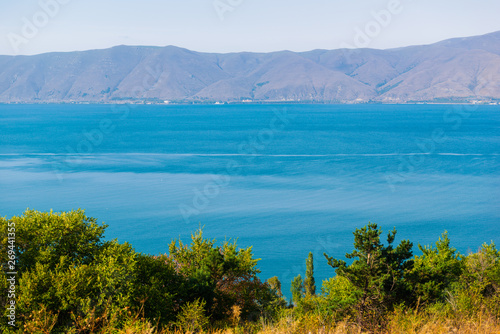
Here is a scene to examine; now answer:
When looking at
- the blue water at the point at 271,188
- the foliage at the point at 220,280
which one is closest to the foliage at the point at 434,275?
the foliage at the point at 220,280

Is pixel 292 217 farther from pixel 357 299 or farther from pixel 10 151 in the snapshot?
pixel 10 151

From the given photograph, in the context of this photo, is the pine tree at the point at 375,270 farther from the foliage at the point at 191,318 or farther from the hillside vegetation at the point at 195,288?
the foliage at the point at 191,318

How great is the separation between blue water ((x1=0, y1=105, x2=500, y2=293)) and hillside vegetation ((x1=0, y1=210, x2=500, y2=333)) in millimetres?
20572

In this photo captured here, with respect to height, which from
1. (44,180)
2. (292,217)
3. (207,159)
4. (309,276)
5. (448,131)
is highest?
(448,131)

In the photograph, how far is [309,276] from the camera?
33.2 meters

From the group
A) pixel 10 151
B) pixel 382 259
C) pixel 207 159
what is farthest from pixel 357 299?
pixel 10 151

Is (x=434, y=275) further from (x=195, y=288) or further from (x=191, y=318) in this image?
(x=191, y=318)

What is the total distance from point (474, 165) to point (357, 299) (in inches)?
2974

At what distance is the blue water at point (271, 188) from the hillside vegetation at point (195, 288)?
20.6 m

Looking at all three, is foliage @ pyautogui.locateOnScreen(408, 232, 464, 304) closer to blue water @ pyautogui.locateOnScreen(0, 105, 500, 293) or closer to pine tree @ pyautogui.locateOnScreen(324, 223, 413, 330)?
pine tree @ pyautogui.locateOnScreen(324, 223, 413, 330)

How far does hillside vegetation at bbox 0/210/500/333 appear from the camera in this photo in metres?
11.5

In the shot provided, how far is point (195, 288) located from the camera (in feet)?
53.4

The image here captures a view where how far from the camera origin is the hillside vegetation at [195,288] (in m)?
11.5

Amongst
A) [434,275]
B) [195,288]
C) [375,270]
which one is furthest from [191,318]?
[434,275]
